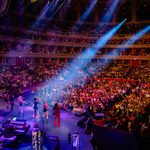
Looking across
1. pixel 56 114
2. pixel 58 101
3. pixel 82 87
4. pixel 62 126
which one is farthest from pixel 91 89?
pixel 62 126

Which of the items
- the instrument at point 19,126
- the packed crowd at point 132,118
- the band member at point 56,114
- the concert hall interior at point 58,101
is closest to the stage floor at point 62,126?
the concert hall interior at point 58,101

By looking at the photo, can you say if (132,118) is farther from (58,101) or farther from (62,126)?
(58,101)

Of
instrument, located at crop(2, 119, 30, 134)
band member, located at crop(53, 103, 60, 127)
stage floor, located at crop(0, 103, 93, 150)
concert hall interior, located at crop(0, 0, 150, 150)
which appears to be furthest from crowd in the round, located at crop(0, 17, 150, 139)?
instrument, located at crop(2, 119, 30, 134)

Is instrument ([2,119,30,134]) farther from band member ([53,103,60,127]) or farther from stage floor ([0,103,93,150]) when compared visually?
band member ([53,103,60,127])

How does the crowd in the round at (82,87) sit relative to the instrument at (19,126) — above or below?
above

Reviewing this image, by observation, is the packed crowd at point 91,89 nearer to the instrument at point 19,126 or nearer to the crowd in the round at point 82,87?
the crowd in the round at point 82,87

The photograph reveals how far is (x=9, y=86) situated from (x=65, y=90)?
584cm

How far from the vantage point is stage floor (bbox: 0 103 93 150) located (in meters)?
16.2

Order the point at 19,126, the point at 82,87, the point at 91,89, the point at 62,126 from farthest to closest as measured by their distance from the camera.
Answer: the point at 82,87 < the point at 91,89 < the point at 62,126 < the point at 19,126

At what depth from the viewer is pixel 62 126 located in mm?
19641

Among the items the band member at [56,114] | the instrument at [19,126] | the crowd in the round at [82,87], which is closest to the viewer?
the instrument at [19,126]

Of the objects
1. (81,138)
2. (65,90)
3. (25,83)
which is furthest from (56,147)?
(25,83)

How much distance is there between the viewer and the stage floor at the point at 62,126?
636 inches

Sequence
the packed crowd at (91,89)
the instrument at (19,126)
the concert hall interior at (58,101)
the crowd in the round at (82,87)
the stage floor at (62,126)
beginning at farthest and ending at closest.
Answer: the packed crowd at (91,89) → the crowd in the round at (82,87) → the stage floor at (62,126) → the instrument at (19,126) → the concert hall interior at (58,101)
